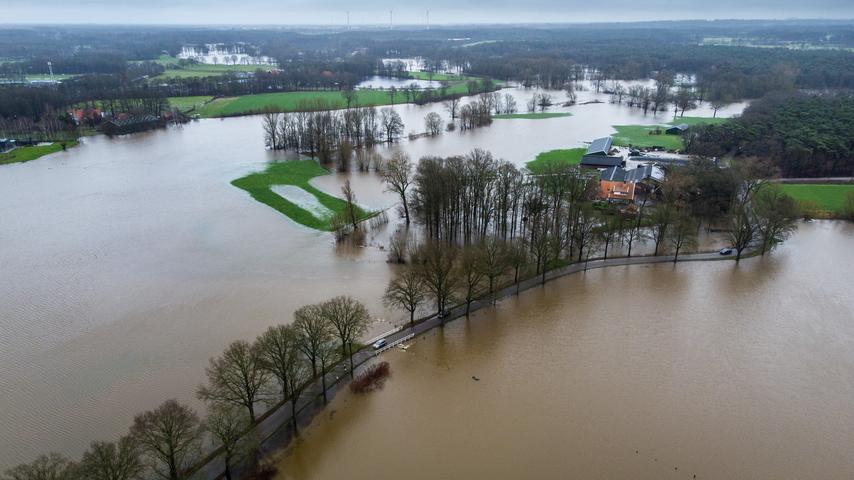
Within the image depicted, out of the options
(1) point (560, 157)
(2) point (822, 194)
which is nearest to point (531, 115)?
(1) point (560, 157)

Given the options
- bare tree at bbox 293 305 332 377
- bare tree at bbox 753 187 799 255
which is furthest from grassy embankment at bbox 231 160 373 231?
bare tree at bbox 753 187 799 255

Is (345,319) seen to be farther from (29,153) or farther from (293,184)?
(29,153)

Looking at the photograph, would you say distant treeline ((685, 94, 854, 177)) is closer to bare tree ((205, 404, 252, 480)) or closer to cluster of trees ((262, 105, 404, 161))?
cluster of trees ((262, 105, 404, 161))

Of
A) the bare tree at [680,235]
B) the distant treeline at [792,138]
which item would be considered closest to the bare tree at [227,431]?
the bare tree at [680,235]

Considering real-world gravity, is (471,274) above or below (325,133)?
below

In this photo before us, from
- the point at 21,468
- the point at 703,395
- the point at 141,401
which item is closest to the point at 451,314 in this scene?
the point at 703,395

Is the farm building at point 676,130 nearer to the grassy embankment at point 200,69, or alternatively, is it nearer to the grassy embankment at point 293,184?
the grassy embankment at point 293,184

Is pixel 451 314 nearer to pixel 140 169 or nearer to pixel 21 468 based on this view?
pixel 21 468
